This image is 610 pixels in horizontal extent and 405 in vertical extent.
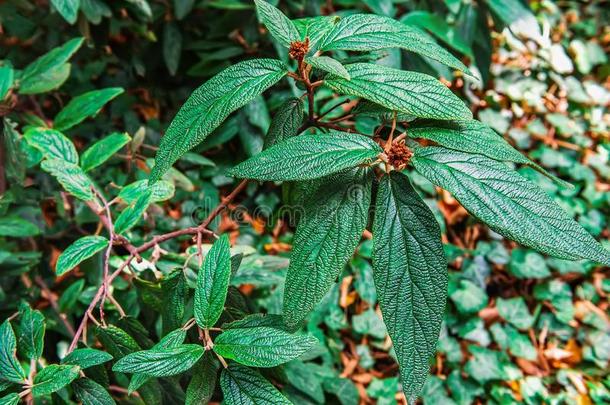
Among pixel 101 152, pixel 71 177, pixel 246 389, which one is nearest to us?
pixel 246 389

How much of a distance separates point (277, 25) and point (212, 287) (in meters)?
0.32

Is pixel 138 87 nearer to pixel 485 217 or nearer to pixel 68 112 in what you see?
pixel 68 112

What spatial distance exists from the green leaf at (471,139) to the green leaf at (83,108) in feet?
2.24

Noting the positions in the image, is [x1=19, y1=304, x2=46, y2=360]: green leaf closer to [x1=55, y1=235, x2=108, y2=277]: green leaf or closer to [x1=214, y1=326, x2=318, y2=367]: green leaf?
[x1=55, y1=235, x2=108, y2=277]: green leaf

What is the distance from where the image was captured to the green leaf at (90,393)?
68cm

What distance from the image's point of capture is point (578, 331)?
166 cm

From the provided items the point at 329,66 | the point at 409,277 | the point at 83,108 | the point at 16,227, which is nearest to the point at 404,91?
the point at 329,66

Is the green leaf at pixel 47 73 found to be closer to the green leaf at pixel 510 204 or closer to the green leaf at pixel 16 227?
the green leaf at pixel 16 227

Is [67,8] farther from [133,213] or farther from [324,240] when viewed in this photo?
[324,240]

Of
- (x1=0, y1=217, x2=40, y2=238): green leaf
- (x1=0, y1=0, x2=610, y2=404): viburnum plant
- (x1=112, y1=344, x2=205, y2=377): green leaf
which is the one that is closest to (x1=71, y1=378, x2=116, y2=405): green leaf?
(x1=0, y1=0, x2=610, y2=404): viburnum plant

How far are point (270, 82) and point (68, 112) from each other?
64cm

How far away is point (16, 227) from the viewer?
106cm

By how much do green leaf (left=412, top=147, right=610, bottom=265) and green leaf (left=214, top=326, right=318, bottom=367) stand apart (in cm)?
23

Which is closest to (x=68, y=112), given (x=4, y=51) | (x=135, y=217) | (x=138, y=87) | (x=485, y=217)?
(x=135, y=217)
